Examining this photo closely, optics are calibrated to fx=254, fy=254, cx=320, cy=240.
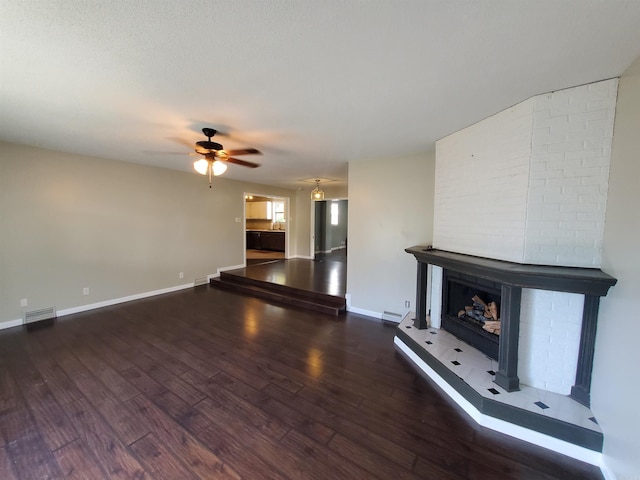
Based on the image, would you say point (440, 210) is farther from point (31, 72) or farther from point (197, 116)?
point (31, 72)

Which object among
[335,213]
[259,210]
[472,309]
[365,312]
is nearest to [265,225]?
[259,210]

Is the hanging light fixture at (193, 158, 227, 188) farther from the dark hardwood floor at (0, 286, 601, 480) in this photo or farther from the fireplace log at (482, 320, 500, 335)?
the fireplace log at (482, 320, 500, 335)

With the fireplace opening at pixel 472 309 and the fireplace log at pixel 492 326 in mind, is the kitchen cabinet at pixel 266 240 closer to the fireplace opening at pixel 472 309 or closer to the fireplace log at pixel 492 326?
the fireplace opening at pixel 472 309

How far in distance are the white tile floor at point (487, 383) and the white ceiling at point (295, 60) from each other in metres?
2.37

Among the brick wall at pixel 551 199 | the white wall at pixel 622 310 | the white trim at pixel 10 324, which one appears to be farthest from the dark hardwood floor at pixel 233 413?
the brick wall at pixel 551 199

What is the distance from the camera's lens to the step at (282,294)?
4.50m

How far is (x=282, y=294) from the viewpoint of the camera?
5.09 metres

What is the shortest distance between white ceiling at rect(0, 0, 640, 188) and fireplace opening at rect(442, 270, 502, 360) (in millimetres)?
1680

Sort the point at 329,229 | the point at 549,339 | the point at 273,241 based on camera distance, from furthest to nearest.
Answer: the point at 273,241, the point at 329,229, the point at 549,339

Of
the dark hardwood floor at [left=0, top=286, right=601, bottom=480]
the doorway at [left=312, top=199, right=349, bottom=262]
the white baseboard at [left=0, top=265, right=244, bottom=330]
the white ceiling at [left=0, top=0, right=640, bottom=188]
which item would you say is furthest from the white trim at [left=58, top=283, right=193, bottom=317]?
the doorway at [left=312, top=199, right=349, bottom=262]

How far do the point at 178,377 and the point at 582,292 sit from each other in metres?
3.48

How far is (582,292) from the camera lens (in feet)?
5.82

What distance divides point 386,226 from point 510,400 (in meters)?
2.56

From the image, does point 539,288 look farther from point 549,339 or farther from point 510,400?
point 510,400
